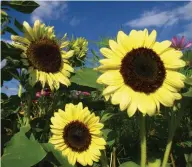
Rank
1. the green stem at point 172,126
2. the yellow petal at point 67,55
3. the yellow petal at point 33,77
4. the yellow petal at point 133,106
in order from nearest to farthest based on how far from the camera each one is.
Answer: the yellow petal at point 133,106 → the green stem at point 172,126 → the yellow petal at point 33,77 → the yellow petal at point 67,55

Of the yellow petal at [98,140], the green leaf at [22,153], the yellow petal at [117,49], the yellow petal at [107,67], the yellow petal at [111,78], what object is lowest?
the green leaf at [22,153]

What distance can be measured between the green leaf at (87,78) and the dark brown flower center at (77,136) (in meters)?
0.12

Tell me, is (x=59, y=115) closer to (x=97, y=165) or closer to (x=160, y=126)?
(x=97, y=165)

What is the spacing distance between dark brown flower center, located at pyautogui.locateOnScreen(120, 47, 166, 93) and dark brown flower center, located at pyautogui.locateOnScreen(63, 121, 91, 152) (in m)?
0.24

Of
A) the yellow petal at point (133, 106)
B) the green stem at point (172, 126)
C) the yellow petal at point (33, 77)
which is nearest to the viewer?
the yellow petal at point (133, 106)

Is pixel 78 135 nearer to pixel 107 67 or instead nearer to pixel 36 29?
pixel 107 67

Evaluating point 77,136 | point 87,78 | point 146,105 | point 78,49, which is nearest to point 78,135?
point 77,136

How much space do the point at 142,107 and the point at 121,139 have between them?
0.45 meters

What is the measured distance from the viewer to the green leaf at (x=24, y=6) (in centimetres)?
119

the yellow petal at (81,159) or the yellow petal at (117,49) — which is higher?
the yellow petal at (117,49)

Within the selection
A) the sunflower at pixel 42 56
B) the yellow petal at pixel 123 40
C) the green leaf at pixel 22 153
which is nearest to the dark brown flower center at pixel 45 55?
the sunflower at pixel 42 56

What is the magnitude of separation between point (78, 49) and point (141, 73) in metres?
0.68

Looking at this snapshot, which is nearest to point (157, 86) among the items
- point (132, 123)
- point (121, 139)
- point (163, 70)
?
point (163, 70)

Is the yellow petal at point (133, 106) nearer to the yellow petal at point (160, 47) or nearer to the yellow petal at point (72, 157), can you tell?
the yellow petal at point (160, 47)
